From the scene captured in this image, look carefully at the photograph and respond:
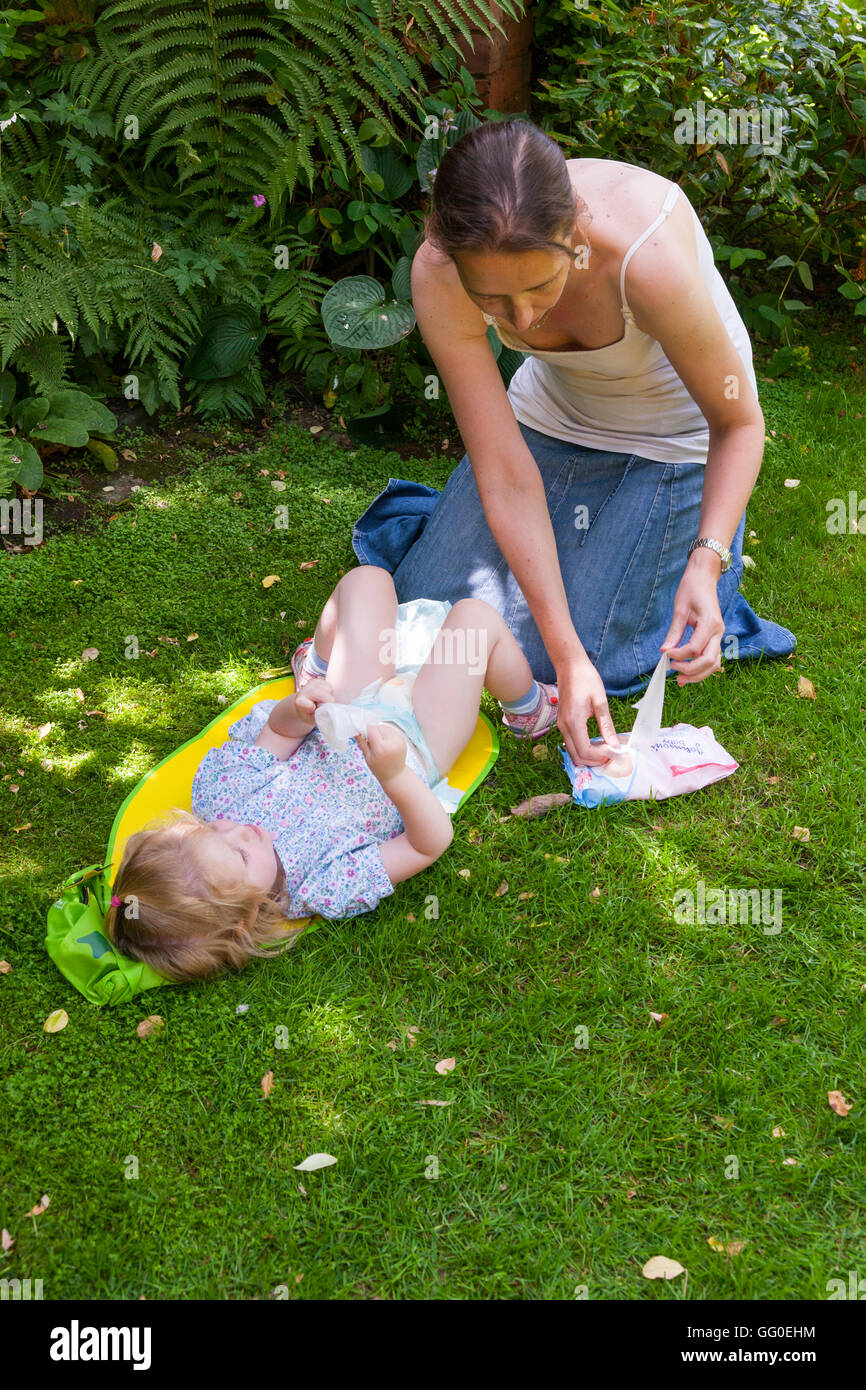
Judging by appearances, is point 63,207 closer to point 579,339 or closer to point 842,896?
point 579,339

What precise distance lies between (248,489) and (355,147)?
1310 mm

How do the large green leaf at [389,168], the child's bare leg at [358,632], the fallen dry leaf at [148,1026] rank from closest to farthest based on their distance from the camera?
the fallen dry leaf at [148,1026] → the child's bare leg at [358,632] → the large green leaf at [389,168]

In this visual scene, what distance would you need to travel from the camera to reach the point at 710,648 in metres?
2.37

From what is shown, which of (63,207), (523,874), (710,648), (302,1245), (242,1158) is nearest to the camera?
(302,1245)

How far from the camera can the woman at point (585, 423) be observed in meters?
2.08

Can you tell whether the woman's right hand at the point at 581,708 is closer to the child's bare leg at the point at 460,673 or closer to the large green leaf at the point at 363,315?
the child's bare leg at the point at 460,673

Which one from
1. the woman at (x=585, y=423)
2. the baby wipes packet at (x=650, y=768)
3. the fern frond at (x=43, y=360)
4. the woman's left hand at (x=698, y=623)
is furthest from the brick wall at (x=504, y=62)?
the baby wipes packet at (x=650, y=768)

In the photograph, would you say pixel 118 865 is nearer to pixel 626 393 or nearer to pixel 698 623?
pixel 698 623

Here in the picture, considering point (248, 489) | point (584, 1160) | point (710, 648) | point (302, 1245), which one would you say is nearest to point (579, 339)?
point (710, 648)

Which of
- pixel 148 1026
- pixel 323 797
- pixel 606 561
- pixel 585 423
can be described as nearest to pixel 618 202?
pixel 585 423

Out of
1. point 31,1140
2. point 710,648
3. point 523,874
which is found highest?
point 710,648

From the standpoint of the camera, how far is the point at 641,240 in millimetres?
2416

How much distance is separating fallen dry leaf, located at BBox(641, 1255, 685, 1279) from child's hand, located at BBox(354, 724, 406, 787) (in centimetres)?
108

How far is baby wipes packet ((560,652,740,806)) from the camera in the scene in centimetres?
264
